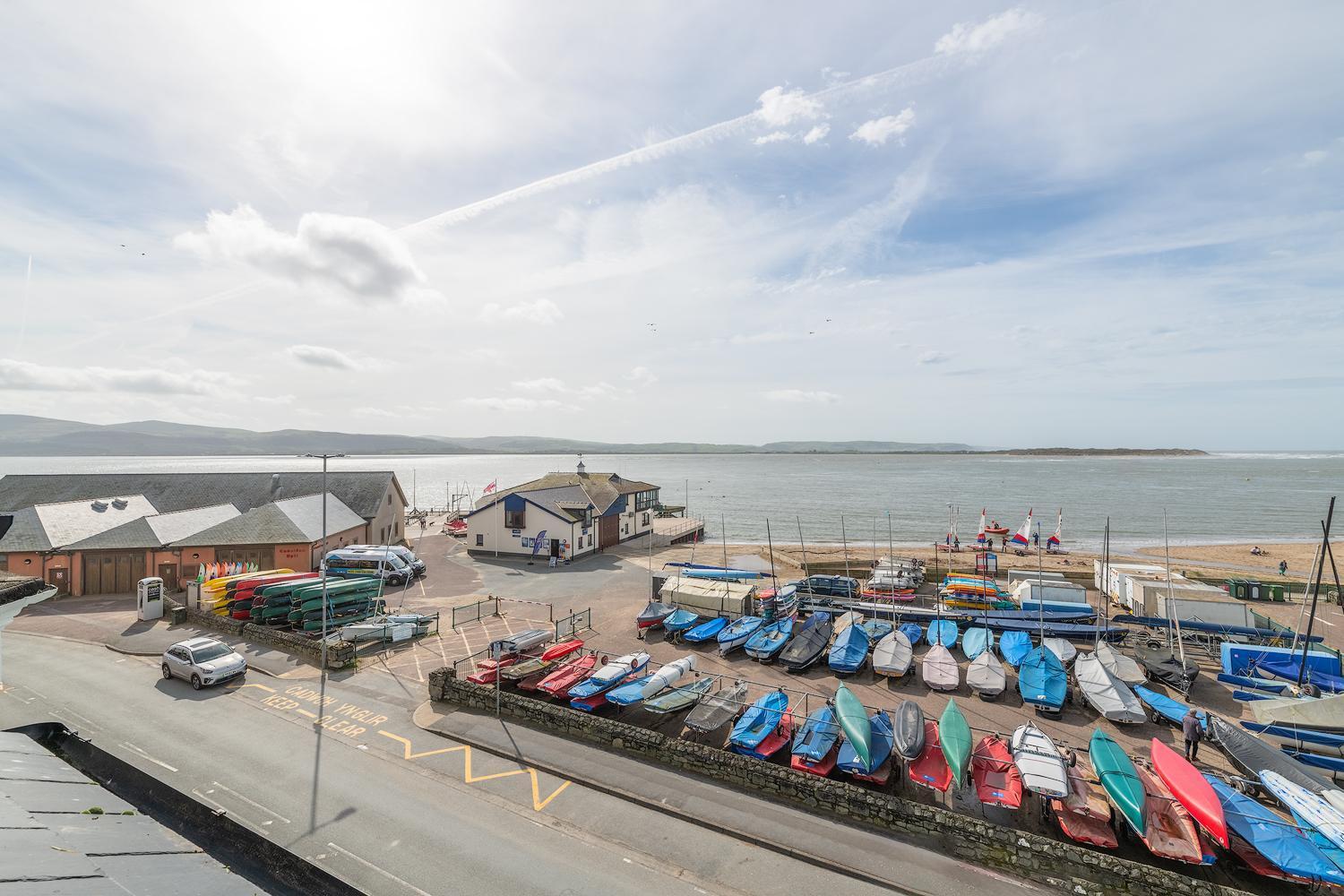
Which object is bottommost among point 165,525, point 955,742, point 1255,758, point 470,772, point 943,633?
point 470,772

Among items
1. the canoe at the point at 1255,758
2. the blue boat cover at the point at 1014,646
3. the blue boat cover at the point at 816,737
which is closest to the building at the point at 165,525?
the blue boat cover at the point at 816,737

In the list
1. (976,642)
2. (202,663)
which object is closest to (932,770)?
(976,642)

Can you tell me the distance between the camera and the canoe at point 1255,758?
1584 cm

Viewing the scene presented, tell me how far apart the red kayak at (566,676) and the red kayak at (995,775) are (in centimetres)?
1325

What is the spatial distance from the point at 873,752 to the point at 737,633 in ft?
37.1

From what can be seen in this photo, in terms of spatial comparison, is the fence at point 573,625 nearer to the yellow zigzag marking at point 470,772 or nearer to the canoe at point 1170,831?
the yellow zigzag marking at point 470,772

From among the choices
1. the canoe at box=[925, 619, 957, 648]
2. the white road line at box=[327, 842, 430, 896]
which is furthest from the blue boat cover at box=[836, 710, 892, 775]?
the canoe at box=[925, 619, 957, 648]

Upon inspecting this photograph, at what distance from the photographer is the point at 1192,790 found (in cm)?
1438

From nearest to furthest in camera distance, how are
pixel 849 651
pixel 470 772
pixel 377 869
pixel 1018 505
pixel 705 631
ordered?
1. pixel 377 869
2. pixel 470 772
3. pixel 849 651
4. pixel 705 631
5. pixel 1018 505

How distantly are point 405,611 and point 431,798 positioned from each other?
62.6 feet

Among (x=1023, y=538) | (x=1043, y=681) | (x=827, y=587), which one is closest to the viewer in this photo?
(x=1043, y=681)

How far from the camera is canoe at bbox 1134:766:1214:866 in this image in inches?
510

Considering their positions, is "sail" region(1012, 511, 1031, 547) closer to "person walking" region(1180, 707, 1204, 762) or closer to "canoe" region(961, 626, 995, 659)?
"canoe" region(961, 626, 995, 659)

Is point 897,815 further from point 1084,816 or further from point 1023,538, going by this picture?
point 1023,538
